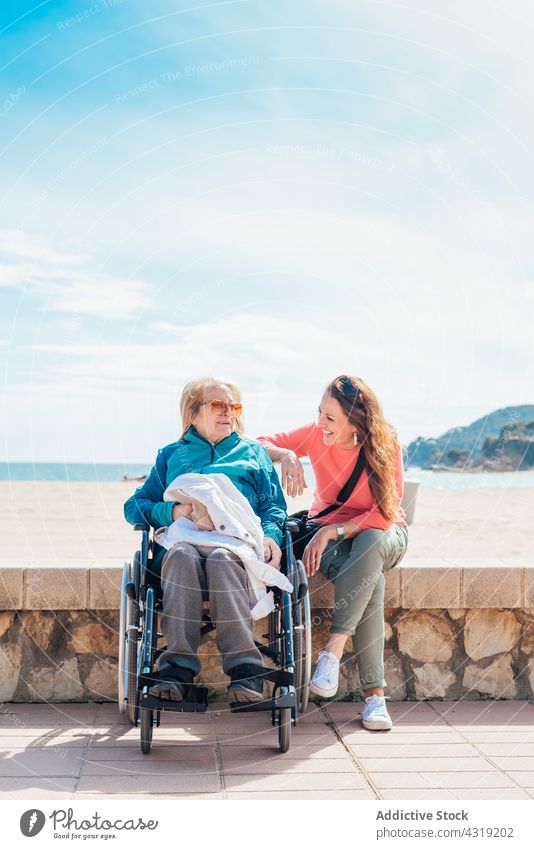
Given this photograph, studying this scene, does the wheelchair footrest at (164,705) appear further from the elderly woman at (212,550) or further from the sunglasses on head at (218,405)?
the sunglasses on head at (218,405)

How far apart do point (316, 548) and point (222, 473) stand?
520 millimetres

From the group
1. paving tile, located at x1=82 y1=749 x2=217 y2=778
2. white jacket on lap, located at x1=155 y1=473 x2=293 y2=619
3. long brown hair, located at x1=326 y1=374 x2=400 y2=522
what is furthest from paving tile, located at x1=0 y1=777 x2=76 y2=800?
long brown hair, located at x1=326 y1=374 x2=400 y2=522

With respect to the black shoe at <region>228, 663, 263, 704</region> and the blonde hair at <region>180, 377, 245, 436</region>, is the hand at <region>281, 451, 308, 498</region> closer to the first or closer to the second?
the blonde hair at <region>180, 377, 245, 436</region>

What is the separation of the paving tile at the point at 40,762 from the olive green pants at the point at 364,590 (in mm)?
1169

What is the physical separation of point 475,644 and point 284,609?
A: 119cm

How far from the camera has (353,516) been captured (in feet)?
12.7

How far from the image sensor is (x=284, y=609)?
3.32m

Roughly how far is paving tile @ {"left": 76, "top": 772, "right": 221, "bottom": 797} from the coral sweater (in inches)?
51.0

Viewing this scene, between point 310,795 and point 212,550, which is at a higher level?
→ point 212,550

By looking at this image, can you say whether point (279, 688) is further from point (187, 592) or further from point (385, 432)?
point (385, 432)

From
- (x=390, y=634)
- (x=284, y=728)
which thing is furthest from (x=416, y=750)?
(x=390, y=634)

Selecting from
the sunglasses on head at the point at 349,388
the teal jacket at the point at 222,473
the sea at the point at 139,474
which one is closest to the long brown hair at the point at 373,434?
the sunglasses on head at the point at 349,388

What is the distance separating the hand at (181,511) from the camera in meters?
3.50

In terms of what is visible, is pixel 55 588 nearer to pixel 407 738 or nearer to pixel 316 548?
pixel 316 548
